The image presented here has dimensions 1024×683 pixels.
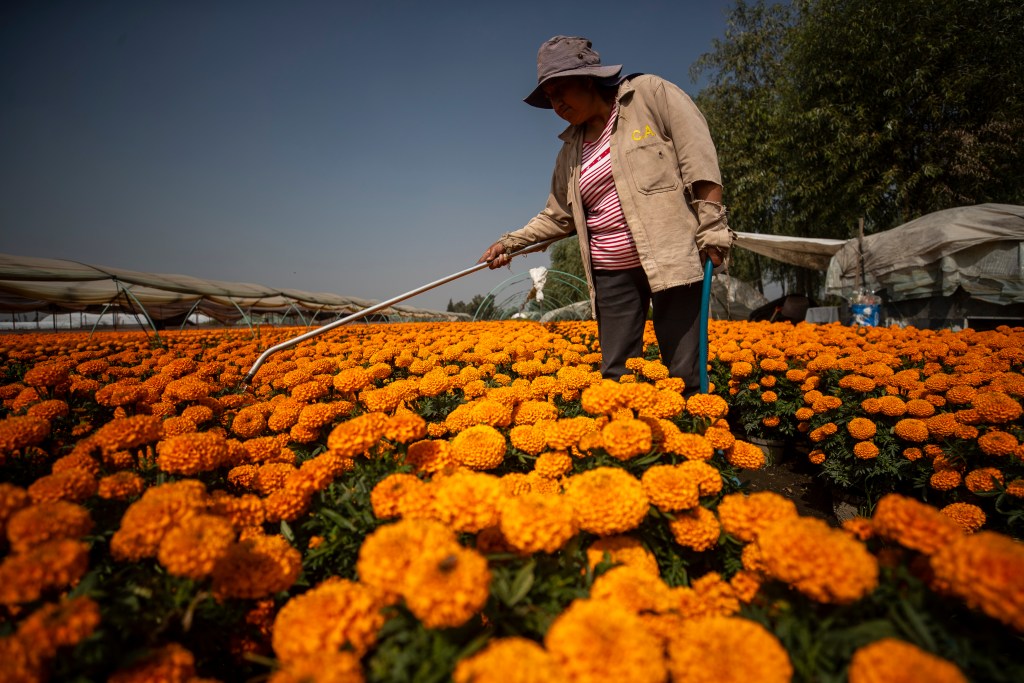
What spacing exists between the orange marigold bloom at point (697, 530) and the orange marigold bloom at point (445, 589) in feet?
2.08

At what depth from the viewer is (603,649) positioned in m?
0.74

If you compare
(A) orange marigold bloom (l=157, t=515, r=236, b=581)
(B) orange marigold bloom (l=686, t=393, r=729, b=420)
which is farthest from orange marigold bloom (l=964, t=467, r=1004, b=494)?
(A) orange marigold bloom (l=157, t=515, r=236, b=581)

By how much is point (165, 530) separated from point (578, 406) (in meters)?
1.86

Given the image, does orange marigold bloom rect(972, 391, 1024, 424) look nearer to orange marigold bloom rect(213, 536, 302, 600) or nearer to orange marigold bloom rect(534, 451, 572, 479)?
orange marigold bloom rect(534, 451, 572, 479)

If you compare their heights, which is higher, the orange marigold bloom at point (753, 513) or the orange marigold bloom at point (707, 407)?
the orange marigold bloom at point (707, 407)

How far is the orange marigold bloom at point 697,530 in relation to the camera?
1.20 m

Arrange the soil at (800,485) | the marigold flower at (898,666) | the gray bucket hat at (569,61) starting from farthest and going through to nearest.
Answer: the soil at (800,485) < the gray bucket hat at (569,61) < the marigold flower at (898,666)

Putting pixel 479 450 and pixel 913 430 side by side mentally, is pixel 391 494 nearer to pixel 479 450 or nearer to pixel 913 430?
pixel 479 450

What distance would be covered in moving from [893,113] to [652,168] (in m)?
14.5

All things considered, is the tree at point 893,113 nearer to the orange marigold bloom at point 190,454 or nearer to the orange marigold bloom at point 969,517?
the orange marigold bloom at point 969,517

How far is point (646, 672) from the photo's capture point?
2.35ft

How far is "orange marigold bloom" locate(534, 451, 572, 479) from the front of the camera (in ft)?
4.99

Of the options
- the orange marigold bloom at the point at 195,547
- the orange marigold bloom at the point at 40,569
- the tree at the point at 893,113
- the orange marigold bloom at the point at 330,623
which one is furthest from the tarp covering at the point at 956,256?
the orange marigold bloom at the point at 40,569

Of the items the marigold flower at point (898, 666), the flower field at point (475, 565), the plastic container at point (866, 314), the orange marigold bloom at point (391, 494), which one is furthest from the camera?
the plastic container at point (866, 314)
